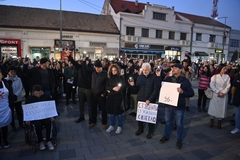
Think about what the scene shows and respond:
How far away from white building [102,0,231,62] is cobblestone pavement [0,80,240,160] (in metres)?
20.9

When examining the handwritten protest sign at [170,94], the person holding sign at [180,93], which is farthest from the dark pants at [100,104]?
the person holding sign at [180,93]

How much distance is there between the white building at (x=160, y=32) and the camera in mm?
25141

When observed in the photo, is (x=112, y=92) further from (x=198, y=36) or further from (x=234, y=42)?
(x=234, y=42)

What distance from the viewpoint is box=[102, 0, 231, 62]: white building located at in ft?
82.5

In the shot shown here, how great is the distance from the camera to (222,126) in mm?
5254

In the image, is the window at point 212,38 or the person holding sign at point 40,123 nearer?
the person holding sign at point 40,123

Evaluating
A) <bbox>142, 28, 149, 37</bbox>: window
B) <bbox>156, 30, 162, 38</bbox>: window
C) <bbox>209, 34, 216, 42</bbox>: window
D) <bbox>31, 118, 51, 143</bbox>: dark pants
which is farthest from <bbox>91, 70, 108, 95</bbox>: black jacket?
<bbox>209, 34, 216, 42</bbox>: window

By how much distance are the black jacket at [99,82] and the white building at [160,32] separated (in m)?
20.5

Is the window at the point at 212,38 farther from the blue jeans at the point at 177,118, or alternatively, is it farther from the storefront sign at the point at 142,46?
the blue jeans at the point at 177,118

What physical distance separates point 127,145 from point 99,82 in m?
1.88

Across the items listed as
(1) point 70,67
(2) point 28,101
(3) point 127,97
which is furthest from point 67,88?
(2) point 28,101

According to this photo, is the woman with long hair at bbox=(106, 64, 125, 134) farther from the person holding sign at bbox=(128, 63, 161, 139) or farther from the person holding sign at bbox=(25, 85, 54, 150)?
the person holding sign at bbox=(25, 85, 54, 150)

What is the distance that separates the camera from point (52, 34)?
21.1 metres

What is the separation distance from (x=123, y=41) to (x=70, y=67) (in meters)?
18.5
